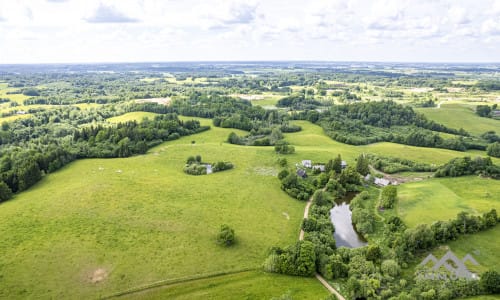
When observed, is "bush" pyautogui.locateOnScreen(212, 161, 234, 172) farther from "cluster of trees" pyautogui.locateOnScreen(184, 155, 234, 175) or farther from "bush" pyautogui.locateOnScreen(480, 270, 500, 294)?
"bush" pyautogui.locateOnScreen(480, 270, 500, 294)

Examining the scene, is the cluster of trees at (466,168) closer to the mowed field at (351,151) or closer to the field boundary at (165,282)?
the mowed field at (351,151)

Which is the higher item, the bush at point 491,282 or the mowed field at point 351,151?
the bush at point 491,282

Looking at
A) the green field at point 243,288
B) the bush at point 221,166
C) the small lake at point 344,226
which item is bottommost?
the small lake at point 344,226

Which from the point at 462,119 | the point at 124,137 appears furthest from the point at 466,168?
the point at 124,137

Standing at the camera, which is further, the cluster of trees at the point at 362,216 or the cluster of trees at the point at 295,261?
the cluster of trees at the point at 362,216

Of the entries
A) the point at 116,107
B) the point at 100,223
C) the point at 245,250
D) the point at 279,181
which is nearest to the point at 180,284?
the point at 245,250

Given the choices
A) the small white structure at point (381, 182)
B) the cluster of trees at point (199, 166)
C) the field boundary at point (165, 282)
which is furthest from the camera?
the cluster of trees at point (199, 166)

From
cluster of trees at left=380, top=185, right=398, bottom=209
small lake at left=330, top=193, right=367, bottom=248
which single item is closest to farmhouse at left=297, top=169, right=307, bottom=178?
small lake at left=330, top=193, right=367, bottom=248

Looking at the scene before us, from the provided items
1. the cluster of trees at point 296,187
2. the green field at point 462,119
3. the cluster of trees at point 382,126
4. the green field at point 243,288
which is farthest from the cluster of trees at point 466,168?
the green field at point 462,119
